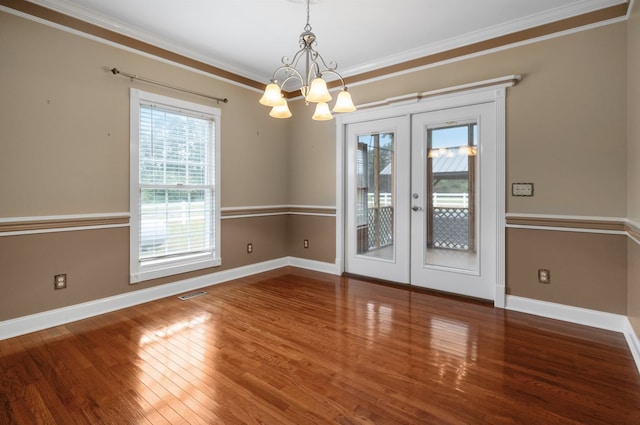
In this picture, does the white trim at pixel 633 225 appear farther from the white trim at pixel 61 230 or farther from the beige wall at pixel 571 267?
the white trim at pixel 61 230

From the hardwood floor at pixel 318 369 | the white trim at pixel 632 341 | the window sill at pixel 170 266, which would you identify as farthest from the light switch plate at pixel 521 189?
the window sill at pixel 170 266

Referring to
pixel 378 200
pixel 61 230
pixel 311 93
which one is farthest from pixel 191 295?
pixel 311 93

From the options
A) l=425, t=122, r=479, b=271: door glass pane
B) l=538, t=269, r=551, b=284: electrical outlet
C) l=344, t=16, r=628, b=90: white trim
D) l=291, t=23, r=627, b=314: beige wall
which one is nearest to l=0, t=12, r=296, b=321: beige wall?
l=344, t=16, r=628, b=90: white trim

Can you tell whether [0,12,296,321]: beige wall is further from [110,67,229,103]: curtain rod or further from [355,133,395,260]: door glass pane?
[355,133,395,260]: door glass pane

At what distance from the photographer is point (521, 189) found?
10.2ft

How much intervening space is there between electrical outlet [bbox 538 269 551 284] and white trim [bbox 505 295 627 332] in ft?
0.65

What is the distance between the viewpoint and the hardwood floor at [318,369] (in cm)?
168

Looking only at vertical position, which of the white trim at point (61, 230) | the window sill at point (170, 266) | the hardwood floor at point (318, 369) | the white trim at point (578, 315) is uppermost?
the white trim at point (61, 230)

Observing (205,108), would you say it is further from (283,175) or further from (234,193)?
(283,175)

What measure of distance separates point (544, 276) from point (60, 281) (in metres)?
4.40

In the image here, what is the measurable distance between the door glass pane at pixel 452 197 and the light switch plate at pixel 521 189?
0.35 m

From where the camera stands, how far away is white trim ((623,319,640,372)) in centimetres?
216

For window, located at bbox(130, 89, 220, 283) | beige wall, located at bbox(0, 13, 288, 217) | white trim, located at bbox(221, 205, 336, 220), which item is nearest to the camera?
beige wall, located at bbox(0, 13, 288, 217)

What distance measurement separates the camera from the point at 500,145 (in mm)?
3186
